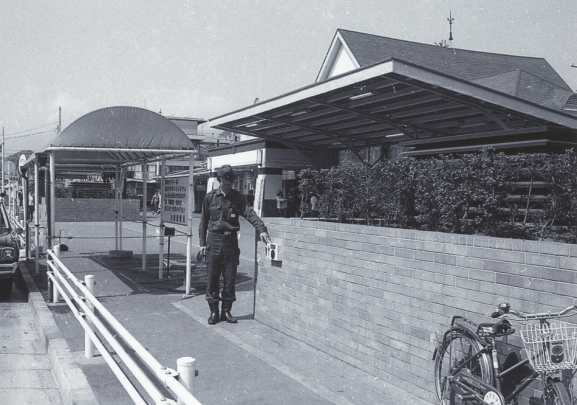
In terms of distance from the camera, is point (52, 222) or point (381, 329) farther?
point (52, 222)

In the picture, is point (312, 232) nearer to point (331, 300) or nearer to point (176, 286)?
point (331, 300)

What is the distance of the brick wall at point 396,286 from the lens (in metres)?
4.06

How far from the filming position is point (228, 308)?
7805mm

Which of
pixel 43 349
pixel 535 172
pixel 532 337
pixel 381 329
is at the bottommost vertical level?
pixel 43 349

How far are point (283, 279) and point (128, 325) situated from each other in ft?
7.16

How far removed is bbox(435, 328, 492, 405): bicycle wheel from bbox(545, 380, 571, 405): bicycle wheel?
41 cm

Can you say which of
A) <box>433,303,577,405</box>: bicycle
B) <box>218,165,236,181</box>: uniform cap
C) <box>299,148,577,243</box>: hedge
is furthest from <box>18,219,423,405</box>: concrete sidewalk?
<box>218,165,236,181</box>: uniform cap

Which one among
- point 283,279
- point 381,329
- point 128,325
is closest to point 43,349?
point 128,325

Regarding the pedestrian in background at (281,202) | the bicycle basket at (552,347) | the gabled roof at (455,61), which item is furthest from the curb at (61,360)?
the gabled roof at (455,61)

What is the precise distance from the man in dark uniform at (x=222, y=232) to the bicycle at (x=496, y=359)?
347 centimetres

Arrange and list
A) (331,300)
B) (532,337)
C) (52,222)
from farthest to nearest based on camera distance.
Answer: (52,222) < (331,300) < (532,337)

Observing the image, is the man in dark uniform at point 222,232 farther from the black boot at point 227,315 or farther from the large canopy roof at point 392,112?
the large canopy roof at point 392,112

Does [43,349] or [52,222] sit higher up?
[52,222]

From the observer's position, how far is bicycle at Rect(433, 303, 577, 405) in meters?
3.54
